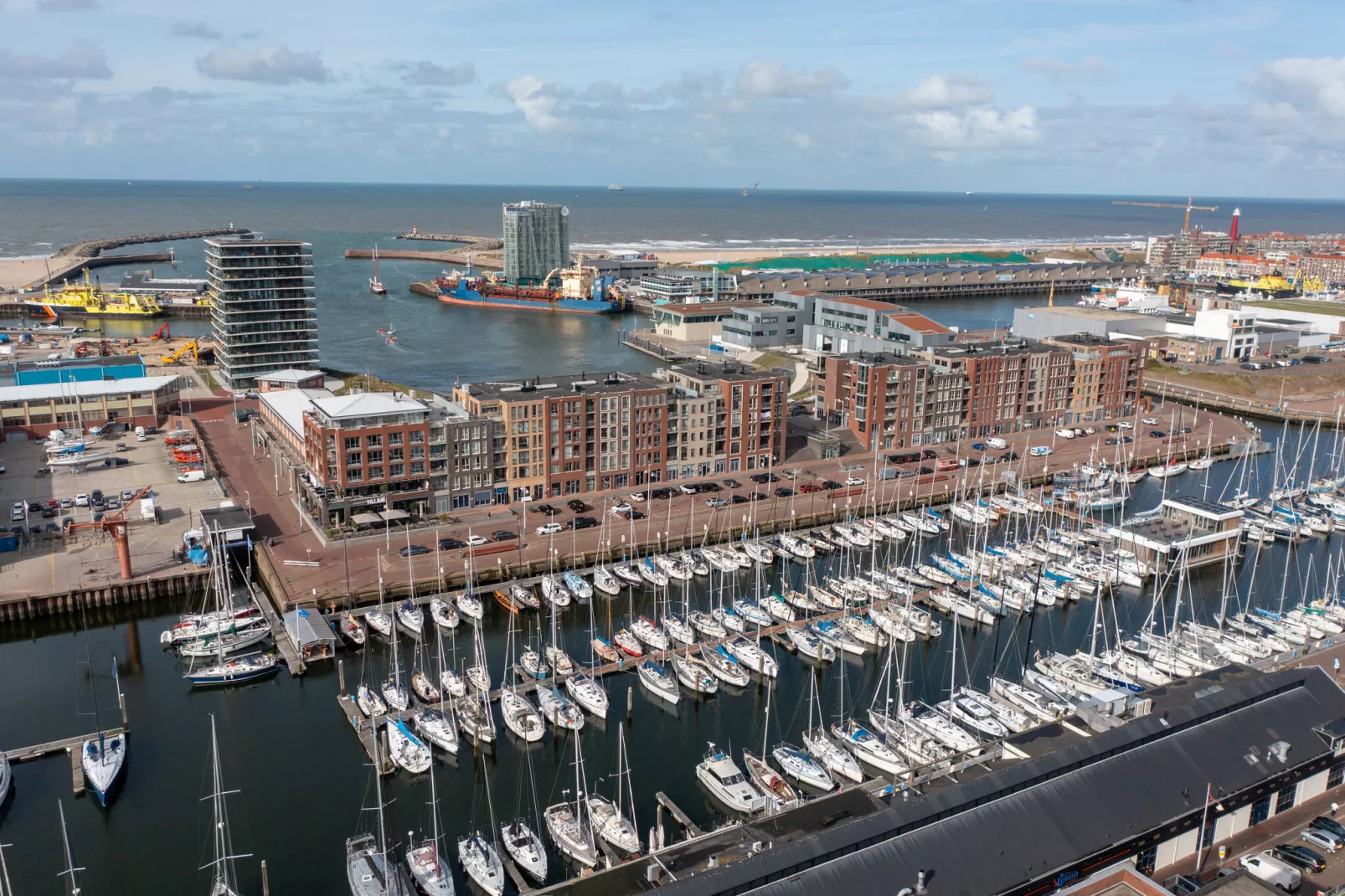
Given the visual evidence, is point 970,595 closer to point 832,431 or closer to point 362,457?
point 832,431

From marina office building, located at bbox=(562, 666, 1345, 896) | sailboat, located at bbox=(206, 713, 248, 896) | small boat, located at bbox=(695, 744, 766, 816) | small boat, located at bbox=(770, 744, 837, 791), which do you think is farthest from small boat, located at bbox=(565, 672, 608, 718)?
sailboat, located at bbox=(206, 713, 248, 896)

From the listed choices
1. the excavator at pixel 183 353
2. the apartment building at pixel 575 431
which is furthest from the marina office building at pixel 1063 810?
the excavator at pixel 183 353

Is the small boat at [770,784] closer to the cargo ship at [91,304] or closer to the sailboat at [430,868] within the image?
the sailboat at [430,868]

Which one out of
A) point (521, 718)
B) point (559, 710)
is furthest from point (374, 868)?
point (559, 710)

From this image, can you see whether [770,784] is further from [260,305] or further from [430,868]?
[260,305]

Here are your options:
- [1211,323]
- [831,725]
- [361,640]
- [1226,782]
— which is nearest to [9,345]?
[361,640]

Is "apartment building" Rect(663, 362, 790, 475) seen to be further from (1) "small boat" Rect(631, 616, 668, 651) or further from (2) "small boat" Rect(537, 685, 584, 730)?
(2) "small boat" Rect(537, 685, 584, 730)

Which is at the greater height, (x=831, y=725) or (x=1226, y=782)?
(x=1226, y=782)

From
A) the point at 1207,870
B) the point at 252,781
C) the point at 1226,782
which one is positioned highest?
the point at 1226,782
